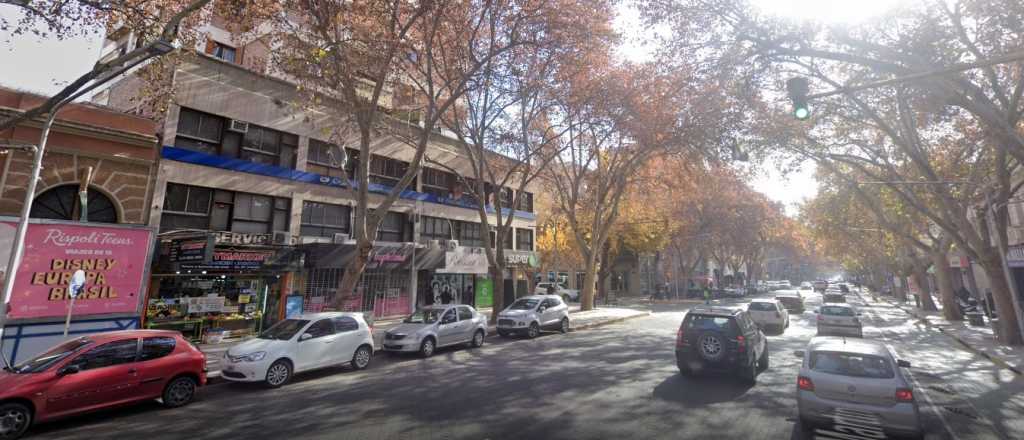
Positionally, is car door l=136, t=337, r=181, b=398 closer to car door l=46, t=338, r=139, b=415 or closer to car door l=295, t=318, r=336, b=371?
car door l=46, t=338, r=139, b=415

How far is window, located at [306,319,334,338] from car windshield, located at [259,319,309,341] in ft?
0.75

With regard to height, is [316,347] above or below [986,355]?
above

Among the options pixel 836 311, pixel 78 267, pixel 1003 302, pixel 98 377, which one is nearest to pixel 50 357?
pixel 98 377

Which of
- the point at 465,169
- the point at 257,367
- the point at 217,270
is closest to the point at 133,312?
the point at 217,270

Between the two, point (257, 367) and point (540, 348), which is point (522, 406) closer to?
point (257, 367)

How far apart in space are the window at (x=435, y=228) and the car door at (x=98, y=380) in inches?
674

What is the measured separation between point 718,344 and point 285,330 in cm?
1058

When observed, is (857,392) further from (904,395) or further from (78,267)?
(78,267)

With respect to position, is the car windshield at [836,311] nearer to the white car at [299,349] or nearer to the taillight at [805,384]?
the taillight at [805,384]

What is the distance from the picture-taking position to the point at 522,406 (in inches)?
317

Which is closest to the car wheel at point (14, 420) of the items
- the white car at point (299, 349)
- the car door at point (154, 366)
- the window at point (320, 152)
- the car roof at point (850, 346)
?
the car door at point (154, 366)

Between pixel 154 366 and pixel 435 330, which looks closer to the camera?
pixel 154 366

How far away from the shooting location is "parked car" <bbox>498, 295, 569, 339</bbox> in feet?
57.6

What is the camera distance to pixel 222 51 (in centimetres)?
1955
